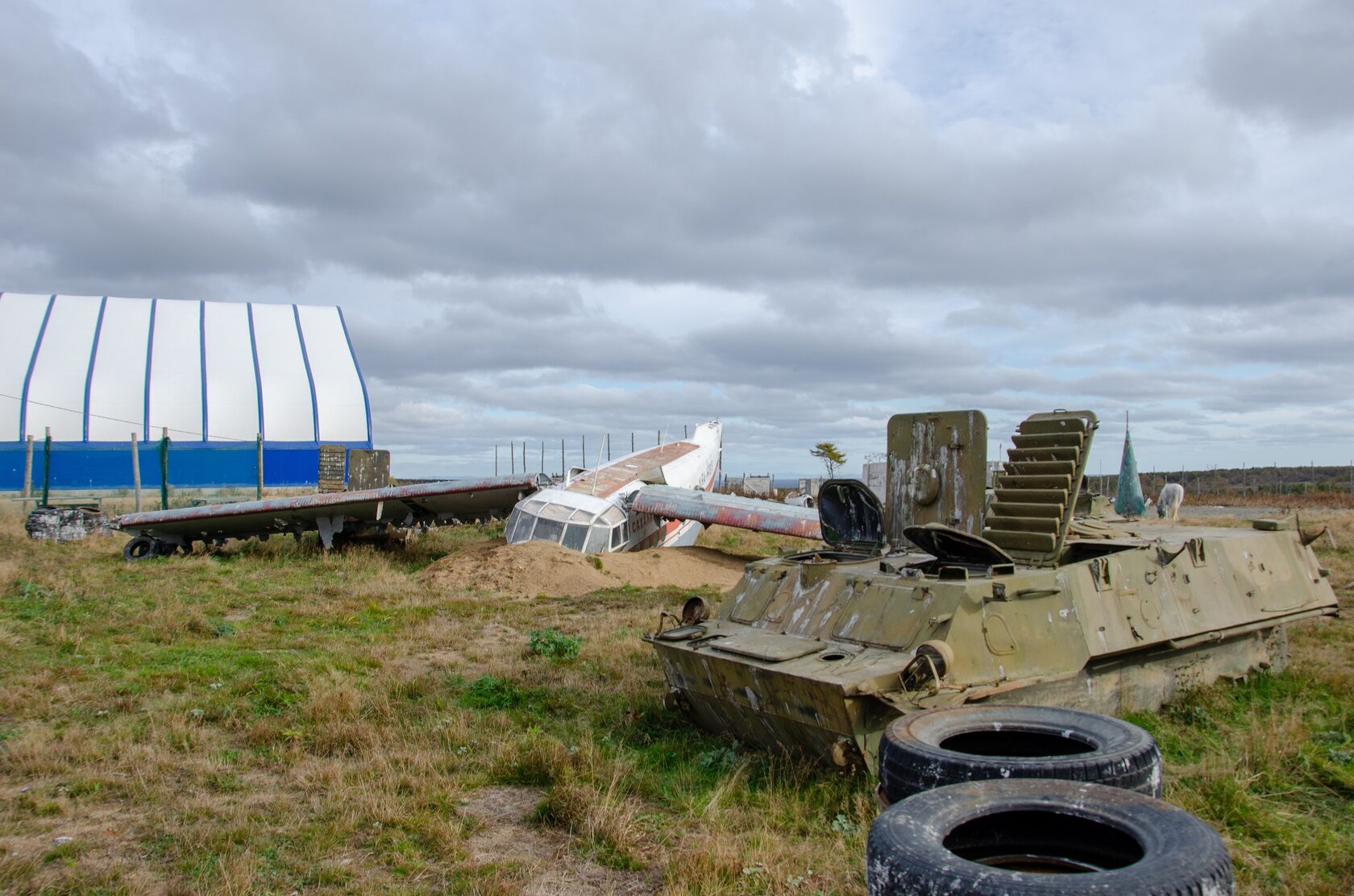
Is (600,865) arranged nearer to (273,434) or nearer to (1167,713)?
(1167,713)

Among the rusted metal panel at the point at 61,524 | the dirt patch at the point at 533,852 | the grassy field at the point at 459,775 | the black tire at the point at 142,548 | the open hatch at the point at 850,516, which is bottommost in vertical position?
the dirt patch at the point at 533,852

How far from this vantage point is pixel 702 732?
792cm

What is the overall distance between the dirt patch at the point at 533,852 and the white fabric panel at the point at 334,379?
3496 cm

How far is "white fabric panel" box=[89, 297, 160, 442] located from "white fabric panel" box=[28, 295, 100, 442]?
44 centimetres

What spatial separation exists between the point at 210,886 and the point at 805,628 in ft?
13.9

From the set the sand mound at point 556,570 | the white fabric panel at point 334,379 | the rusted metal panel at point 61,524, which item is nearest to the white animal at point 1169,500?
the sand mound at point 556,570

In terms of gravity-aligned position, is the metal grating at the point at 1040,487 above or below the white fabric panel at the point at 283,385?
below

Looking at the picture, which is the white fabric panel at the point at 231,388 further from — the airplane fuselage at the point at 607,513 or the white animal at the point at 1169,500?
the white animal at the point at 1169,500

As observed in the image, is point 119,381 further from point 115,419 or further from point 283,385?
point 283,385

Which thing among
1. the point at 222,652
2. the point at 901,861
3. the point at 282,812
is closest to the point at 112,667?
the point at 222,652

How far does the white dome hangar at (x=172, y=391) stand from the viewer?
35906mm

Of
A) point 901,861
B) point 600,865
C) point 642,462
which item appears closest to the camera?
point 901,861

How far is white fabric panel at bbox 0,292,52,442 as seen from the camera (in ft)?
117

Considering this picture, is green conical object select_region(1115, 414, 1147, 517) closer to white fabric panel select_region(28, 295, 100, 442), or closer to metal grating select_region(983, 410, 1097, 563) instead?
metal grating select_region(983, 410, 1097, 563)
